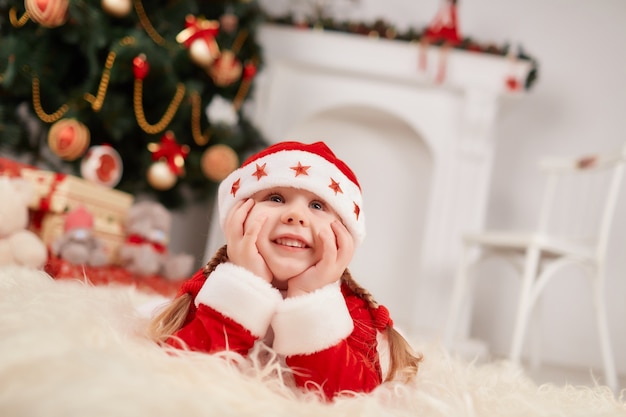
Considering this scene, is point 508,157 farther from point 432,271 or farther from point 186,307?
point 186,307

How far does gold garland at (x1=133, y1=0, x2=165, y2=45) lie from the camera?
2.40 m

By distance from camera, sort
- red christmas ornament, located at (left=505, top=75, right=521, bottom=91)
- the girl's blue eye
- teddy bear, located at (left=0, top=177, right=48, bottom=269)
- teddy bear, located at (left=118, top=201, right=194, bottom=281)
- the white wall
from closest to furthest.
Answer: the girl's blue eye < teddy bear, located at (left=0, top=177, right=48, bottom=269) < teddy bear, located at (left=118, top=201, right=194, bottom=281) < red christmas ornament, located at (left=505, top=75, right=521, bottom=91) < the white wall

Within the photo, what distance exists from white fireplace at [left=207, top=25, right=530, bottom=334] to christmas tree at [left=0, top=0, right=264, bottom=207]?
265mm

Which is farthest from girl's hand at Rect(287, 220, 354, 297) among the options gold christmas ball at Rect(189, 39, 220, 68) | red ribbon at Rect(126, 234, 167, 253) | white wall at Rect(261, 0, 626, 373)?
white wall at Rect(261, 0, 626, 373)

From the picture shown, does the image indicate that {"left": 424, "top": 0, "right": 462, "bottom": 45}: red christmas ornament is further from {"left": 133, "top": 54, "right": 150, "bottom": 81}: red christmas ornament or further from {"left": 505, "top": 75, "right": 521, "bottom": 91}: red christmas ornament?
{"left": 133, "top": 54, "right": 150, "bottom": 81}: red christmas ornament

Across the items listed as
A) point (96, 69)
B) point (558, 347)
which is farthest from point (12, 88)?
point (558, 347)

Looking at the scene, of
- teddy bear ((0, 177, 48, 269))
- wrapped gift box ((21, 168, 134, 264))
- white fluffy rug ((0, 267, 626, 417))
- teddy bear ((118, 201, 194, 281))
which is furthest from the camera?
teddy bear ((118, 201, 194, 281))

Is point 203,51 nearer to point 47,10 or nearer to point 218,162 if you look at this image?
point 218,162

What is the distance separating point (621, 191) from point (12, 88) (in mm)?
2632

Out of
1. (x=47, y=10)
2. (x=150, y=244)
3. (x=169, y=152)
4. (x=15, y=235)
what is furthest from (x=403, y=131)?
(x=15, y=235)

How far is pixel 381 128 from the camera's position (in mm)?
3213

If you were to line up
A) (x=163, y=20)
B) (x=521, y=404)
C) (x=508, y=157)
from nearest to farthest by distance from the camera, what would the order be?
1. (x=521, y=404)
2. (x=163, y=20)
3. (x=508, y=157)

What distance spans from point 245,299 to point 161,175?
5.84ft

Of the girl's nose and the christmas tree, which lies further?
the christmas tree
